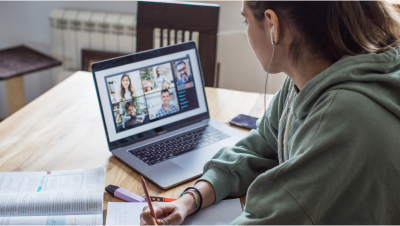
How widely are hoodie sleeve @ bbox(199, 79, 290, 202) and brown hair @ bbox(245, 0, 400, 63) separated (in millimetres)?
257

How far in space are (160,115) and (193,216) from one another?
1.29 feet

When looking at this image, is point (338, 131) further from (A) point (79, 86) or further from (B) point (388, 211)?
(A) point (79, 86)

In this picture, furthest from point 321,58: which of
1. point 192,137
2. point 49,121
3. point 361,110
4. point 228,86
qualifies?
point 228,86

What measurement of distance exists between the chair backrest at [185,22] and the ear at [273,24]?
2.84ft

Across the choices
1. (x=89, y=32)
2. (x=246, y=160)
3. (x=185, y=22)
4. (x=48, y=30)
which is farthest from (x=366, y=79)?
(x=48, y=30)

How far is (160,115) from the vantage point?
3.75 ft

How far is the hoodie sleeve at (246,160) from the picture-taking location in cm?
90

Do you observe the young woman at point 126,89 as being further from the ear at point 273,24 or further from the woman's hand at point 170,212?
the ear at point 273,24

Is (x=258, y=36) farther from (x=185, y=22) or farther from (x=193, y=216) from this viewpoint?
(x=185, y=22)

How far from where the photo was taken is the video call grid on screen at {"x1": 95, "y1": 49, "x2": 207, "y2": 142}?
105cm

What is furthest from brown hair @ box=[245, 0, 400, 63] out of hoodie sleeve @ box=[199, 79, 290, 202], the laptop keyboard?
the laptop keyboard

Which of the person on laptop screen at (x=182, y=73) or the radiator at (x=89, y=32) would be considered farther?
the radiator at (x=89, y=32)

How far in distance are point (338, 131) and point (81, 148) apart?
29.5 inches

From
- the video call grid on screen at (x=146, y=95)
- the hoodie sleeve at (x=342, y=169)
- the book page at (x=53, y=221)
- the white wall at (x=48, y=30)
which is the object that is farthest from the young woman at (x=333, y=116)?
the white wall at (x=48, y=30)
